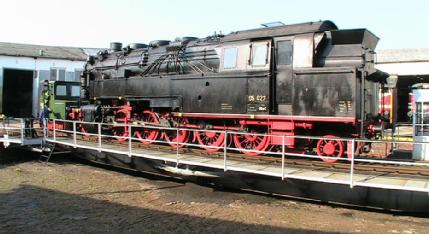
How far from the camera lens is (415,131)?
15.9 meters

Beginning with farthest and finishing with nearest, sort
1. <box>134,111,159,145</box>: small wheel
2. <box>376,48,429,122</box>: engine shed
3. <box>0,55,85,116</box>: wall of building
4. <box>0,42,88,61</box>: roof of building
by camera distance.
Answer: <box>0,42,88,61</box>: roof of building → <box>376,48,429,122</box>: engine shed → <box>0,55,85,116</box>: wall of building → <box>134,111,159,145</box>: small wheel

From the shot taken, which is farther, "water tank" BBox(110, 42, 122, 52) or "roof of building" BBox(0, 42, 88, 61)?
"roof of building" BBox(0, 42, 88, 61)

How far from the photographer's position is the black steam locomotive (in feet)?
38.0

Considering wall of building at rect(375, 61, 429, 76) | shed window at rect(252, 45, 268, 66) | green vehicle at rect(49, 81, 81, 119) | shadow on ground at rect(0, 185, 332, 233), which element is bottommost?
shadow on ground at rect(0, 185, 332, 233)

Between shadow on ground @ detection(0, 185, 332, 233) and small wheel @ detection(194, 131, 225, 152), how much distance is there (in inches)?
156

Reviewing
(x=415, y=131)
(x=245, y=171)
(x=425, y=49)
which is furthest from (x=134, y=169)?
(x=425, y=49)

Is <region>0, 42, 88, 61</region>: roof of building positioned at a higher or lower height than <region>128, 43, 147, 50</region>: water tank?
higher

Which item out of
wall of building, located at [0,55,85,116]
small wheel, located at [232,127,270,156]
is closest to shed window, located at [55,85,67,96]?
small wheel, located at [232,127,270,156]

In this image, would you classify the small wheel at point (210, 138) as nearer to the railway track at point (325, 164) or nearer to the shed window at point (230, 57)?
the railway track at point (325, 164)

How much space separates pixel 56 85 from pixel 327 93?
51.2 ft

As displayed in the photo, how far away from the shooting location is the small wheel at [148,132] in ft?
52.0

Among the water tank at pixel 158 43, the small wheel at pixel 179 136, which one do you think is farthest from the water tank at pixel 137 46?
the small wheel at pixel 179 136

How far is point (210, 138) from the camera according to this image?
46.4ft

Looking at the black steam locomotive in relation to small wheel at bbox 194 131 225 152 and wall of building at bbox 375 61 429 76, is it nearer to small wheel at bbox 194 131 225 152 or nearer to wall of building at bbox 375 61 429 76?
small wheel at bbox 194 131 225 152
